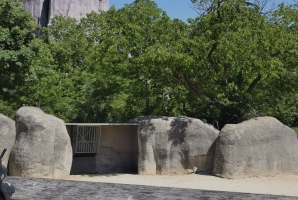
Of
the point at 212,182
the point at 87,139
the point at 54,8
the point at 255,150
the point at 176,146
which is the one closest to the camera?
the point at 212,182

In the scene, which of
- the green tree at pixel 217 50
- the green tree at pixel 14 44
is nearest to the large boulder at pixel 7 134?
the green tree at pixel 14 44

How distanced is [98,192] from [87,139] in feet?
46.3

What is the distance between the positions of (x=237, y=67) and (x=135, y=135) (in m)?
4.67

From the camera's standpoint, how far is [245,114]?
1962cm

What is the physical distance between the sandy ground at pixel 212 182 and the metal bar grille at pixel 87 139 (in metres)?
1.52

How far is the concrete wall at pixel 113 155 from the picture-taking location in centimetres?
1806

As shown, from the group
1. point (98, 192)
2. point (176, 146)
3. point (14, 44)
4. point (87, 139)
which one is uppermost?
point (14, 44)

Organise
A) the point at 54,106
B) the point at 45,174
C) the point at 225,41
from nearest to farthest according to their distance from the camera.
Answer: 1. the point at 45,174
2. the point at 225,41
3. the point at 54,106

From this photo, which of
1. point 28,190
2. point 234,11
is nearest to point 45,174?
point 234,11

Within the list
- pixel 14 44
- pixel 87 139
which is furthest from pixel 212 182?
pixel 14 44

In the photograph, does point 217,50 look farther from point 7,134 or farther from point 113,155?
point 7,134

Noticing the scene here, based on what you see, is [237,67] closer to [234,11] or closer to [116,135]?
[234,11]

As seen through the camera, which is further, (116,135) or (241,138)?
(116,135)

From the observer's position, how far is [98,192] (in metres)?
3.79
